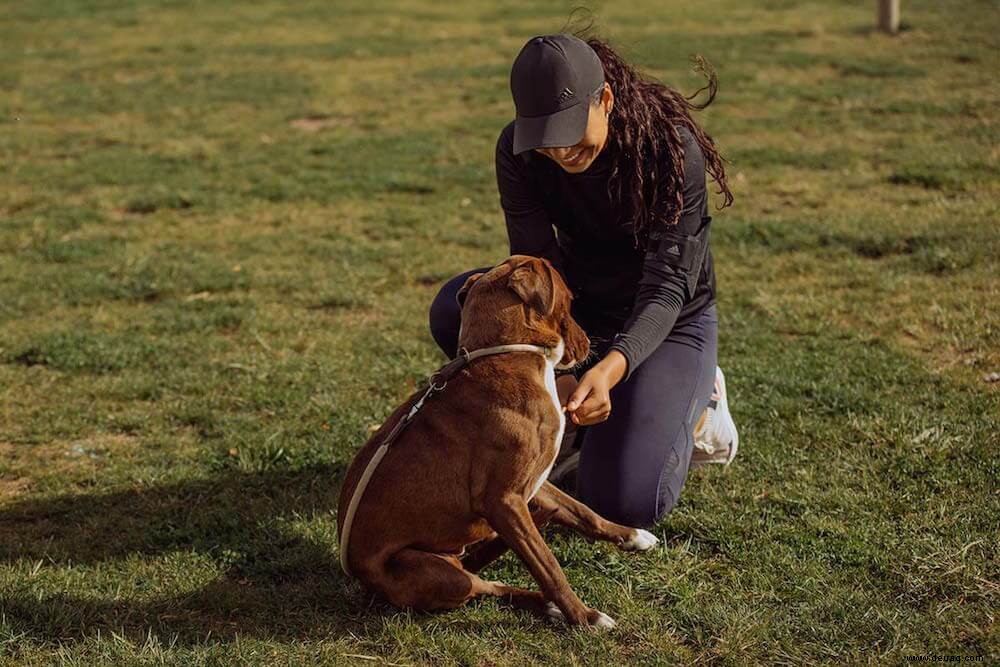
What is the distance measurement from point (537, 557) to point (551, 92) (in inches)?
62.5

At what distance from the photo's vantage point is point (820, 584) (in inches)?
159

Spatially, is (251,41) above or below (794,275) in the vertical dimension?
above

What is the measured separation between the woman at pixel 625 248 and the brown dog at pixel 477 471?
231 millimetres

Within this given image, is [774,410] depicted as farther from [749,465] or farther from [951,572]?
[951,572]

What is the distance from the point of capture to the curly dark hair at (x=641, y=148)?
4441mm

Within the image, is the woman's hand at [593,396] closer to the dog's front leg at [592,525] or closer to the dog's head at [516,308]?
the dog's head at [516,308]

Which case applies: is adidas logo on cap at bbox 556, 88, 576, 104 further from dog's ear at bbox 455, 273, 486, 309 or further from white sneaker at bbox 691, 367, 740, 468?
white sneaker at bbox 691, 367, 740, 468

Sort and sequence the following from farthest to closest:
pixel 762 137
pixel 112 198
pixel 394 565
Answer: pixel 762 137
pixel 112 198
pixel 394 565

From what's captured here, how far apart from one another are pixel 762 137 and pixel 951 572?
23.7 feet

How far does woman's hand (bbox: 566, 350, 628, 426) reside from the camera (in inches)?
157

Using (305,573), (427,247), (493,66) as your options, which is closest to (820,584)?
(305,573)

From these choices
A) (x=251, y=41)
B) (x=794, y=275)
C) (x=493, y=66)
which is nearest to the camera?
(x=794, y=275)

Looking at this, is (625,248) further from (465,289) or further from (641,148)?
(465,289)

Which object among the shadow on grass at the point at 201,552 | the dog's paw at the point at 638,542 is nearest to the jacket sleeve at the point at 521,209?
the dog's paw at the point at 638,542
